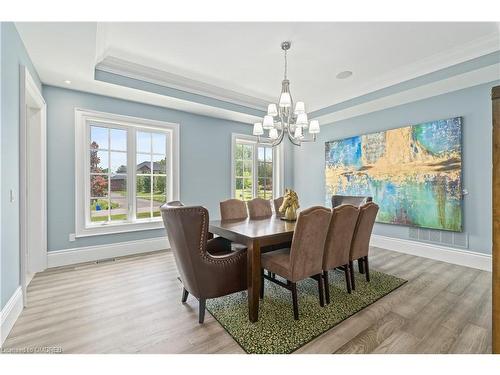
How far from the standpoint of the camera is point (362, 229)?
267 centimetres

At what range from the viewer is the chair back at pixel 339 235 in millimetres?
2303

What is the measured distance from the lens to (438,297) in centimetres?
244

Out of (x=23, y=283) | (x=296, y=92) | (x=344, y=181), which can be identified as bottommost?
(x=23, y=283)

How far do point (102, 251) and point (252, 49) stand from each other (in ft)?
11.8

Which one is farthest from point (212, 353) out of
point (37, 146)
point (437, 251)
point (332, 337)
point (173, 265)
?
point (437, 251)

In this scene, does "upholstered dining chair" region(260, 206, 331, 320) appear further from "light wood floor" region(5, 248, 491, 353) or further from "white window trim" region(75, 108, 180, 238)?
"white window trim" region(75, 108, 180, 238)

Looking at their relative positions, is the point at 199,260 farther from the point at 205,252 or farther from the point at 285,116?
the point at 285,116

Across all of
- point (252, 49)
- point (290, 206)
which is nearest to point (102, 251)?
point (290, 206)

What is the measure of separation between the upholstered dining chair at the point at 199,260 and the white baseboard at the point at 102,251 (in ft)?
7.27

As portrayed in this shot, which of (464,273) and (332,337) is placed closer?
(332,337)
